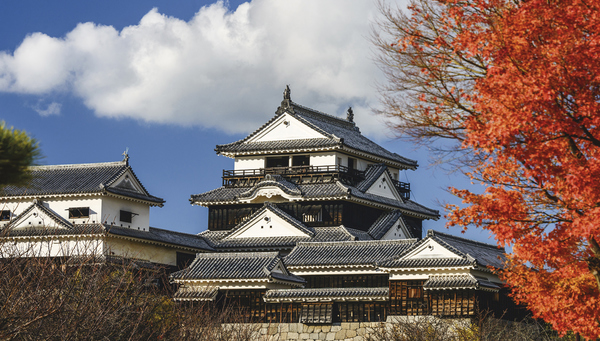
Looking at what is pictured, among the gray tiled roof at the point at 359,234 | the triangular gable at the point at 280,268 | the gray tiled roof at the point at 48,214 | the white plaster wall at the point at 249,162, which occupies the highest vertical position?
the white plaster wall at the point at 249,162

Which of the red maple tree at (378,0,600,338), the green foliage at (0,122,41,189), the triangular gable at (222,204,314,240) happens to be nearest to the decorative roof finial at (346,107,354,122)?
the triangular gable at (222,204,314,240)

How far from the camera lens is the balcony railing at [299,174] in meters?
45.7

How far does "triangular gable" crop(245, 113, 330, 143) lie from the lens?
47650 millimetres

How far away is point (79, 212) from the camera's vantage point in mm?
42281

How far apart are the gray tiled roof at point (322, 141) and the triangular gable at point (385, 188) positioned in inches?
77.7

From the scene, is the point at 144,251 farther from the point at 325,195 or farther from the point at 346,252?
the point at 346,252

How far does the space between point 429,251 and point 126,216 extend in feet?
63.3

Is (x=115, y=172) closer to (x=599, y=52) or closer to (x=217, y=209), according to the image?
(x=217, y=209)

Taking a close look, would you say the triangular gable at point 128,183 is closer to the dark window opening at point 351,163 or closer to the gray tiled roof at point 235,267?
the gray tiled roof at point 235,267

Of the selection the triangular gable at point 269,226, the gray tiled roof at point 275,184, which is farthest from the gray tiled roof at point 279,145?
the triangular gable at point 269,226

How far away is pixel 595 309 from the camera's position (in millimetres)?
15039

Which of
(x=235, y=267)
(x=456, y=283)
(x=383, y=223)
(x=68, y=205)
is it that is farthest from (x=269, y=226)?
(x=456, y=283)

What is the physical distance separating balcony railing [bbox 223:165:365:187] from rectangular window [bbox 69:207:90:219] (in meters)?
10.0

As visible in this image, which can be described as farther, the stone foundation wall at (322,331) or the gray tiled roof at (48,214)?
the gray tiled roof at (48,214)
